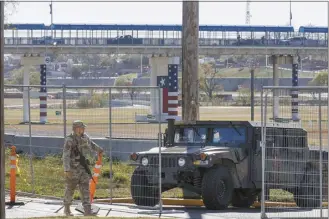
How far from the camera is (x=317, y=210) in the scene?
691 inches

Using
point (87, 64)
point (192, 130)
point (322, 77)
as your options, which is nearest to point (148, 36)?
point (322, 77)

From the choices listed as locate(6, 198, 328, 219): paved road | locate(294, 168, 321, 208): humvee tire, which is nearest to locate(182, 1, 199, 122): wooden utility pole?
locate(6, 198, 328, 219): paved road

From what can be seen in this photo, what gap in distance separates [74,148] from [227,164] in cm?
351

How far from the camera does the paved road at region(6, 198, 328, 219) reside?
17.9m

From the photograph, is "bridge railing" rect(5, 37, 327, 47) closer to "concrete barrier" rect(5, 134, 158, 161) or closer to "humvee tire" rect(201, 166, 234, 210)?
"concrete barrier" rect(5, 134, 158, 161)

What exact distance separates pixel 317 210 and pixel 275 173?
1.06m

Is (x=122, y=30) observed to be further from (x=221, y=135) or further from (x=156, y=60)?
(x=221, y=135)

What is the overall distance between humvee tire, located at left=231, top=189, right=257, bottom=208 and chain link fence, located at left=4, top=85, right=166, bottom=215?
1934 millimetres

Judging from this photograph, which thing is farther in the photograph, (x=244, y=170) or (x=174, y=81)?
(x=174, y=81)

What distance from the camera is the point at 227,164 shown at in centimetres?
1964

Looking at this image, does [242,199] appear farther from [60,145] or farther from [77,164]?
[60,145]

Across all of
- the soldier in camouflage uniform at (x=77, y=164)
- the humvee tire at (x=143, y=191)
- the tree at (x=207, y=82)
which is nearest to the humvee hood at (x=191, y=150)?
the humvee tire at (x=143, y=191)

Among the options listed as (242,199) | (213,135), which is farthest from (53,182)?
(242,199)

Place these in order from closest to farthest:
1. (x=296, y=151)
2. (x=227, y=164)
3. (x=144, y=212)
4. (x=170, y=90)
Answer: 1. (x=296, y=151)
2. (x=144, y=212)
3. (x=227, y=164)
4. (x=170, y=90)
